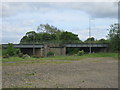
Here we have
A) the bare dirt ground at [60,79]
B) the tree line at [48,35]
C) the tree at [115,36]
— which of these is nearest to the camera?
the bare dirt ground at [60,79]

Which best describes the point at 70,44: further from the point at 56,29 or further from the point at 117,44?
the point at 56,29

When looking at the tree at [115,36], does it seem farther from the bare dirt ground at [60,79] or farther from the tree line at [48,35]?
the bare dirt ground at [60,79]

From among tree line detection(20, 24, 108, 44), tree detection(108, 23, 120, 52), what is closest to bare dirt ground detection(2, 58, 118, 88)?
tree detection(108, 23, 120, 52)

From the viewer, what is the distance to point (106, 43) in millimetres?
81438

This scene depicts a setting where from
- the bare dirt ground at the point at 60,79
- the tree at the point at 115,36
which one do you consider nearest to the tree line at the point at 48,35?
the tree at the point at 115,36

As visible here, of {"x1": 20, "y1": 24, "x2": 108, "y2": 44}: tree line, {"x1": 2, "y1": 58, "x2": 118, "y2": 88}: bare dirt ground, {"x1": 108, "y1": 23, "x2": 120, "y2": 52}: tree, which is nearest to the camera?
{"x1": 2, "y1": 58, "x2": 118, "y2": 88}: bare dirt ground

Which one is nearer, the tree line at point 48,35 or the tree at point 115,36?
the tree at point 115,36

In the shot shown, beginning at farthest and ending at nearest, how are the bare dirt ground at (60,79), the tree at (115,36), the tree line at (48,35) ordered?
the tree line at (48,35)
the tree at (115,36)
the bare dirt ground at (60,79)

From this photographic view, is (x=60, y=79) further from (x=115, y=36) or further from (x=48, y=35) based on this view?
(x=48, y=35)

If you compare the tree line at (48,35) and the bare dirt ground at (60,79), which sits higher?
the tree line at (48,35)

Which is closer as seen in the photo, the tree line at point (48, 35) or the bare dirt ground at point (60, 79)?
the bare dirt ground at point (60, 79)

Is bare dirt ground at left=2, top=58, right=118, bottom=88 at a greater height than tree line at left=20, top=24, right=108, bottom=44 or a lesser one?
lesser

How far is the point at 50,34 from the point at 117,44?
53602 mm

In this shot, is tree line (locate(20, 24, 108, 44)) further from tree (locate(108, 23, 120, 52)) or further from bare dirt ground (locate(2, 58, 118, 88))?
bare dirt ground (locate(2, 58, 118, 88))
